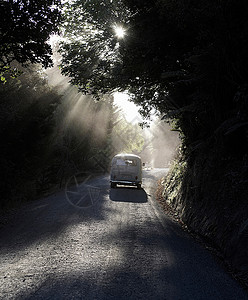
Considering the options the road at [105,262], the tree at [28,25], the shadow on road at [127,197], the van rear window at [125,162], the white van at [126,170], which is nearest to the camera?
the road at [105,262]

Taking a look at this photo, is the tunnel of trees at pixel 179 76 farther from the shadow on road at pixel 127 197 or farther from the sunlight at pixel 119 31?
the shadow on road at pixel 127 197

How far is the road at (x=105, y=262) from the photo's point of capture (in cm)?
417

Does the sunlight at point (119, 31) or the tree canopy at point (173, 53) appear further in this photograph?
the sunlight at point (119, 31)

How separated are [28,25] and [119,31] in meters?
6.57

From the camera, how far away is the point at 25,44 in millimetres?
8695

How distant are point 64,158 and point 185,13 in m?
19.1

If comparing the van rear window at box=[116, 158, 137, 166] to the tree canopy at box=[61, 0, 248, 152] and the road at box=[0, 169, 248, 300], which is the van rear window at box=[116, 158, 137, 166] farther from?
the road at box=[0, 169, 248, 300]

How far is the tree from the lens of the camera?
7.91 metres

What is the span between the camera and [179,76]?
11.7 metres

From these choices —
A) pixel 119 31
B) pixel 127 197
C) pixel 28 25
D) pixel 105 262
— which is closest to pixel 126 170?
pixel 127 197

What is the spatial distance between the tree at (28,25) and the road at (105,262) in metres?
4.70

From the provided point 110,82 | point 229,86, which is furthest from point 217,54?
point 110,82

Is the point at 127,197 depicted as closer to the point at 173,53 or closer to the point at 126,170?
the point at 126,170

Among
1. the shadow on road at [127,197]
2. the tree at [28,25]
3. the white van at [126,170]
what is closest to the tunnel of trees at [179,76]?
the tree at [28,25]
